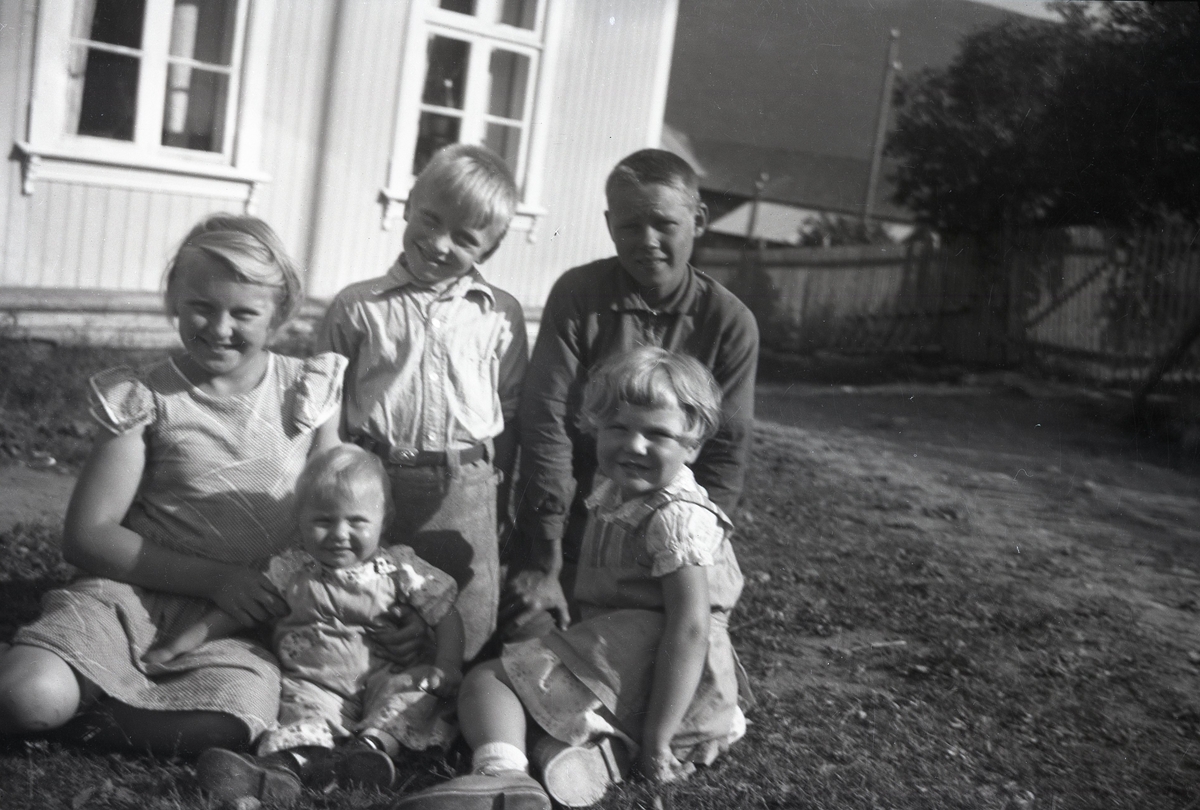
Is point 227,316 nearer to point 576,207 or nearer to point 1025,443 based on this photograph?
point 576,207

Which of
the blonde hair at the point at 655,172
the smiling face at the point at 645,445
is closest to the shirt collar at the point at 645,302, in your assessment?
the blonde hair at the point at 655,172

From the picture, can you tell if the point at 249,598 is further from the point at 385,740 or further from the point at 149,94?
the point at 149,94

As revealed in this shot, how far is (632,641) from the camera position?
257 centimetres

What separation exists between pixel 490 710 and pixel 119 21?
5082 millimetres

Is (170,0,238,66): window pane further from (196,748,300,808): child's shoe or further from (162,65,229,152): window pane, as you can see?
(196,748,300,808): child's shoe

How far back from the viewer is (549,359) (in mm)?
3113

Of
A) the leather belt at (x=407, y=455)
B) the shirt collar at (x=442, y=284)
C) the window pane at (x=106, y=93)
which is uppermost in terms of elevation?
the window pane at (x=106, y=93)

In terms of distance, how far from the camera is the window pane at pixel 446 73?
6.87 metres

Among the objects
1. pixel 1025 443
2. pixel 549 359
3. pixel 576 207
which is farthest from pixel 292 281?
pixel 1025 443

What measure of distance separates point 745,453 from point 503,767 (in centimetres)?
113

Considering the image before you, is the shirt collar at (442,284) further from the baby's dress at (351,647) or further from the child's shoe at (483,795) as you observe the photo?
the child's shoe at (483,795)

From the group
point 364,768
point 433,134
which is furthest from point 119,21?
point 364,768

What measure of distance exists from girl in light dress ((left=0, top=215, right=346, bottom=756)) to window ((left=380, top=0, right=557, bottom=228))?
164 inches

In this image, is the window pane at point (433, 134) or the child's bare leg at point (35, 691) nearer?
the child's bare leg at point (35, 691)
